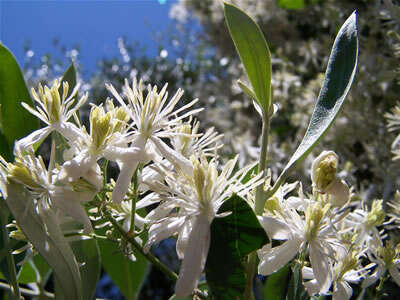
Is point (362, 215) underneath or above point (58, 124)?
underneath

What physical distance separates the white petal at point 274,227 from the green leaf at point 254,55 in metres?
0.10

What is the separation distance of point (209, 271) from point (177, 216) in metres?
0.05

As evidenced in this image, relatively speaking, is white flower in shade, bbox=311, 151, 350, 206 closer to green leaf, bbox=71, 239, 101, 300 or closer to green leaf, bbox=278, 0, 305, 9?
green leaf, bbox=71, 239, 101, 300

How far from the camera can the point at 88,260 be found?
1.48ft

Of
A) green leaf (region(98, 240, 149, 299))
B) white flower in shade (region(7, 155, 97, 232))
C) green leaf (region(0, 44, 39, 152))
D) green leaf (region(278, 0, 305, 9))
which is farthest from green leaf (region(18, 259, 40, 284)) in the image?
green leaf (region(278, 0, 305, 9))

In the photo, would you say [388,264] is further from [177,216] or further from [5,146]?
[5,146]

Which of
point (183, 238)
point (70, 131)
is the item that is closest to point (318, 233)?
point (183, 238)

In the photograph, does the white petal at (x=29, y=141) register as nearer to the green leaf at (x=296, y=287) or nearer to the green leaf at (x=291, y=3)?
the green leaf at (x=296, y=287)

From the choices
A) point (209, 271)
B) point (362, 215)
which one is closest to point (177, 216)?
point (209, 271)

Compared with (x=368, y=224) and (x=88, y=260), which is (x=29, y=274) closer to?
(x=88, y=260)

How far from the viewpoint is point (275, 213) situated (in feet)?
→ 1.23

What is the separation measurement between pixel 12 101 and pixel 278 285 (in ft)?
1.12

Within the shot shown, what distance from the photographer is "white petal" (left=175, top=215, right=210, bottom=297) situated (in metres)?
0.29

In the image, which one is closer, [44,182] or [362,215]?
[44,182]
